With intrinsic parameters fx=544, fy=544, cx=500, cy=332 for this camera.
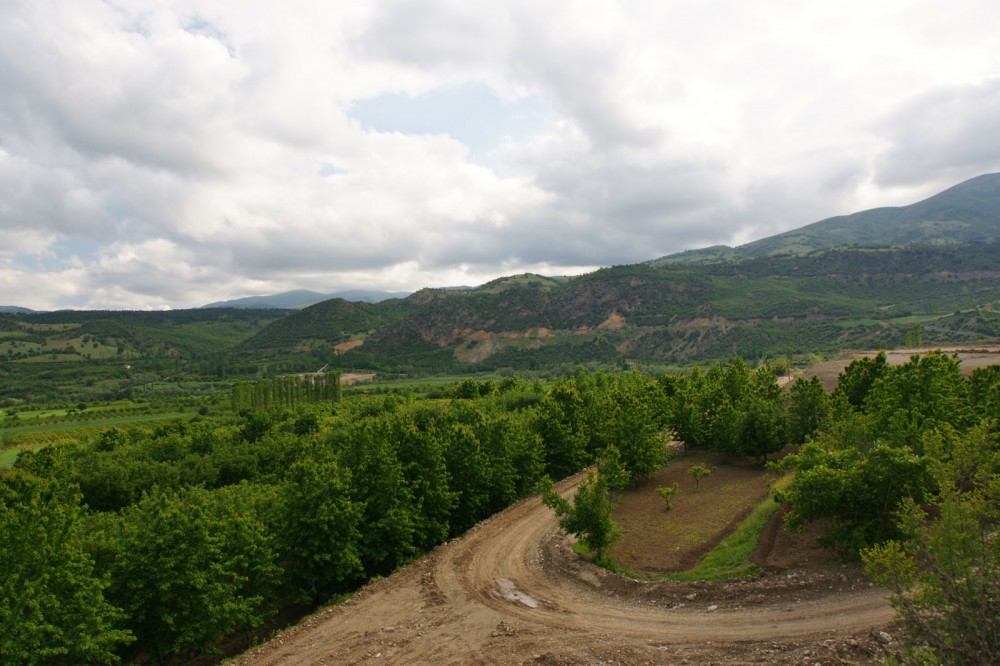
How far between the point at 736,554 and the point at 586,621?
10.2 meters

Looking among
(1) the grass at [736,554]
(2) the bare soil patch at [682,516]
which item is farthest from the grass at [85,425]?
(1) the grass at [736,554]

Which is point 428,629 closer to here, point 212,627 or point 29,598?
point 212,627

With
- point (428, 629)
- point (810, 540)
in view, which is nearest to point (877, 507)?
point (810, 540)

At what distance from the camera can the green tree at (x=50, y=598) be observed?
20.5 meters

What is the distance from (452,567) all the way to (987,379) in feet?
159

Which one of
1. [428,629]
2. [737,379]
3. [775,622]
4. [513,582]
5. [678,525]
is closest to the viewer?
[775,622]

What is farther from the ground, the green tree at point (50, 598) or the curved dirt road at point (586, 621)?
the green tree at point (50, 598)

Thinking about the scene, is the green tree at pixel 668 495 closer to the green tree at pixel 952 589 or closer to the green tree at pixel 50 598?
the green tree at pixel 952 589

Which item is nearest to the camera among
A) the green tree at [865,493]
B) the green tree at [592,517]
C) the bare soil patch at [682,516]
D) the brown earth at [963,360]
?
the green tree at [865,493]

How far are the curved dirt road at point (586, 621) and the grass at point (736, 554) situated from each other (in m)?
1.57

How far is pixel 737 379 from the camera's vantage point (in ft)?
225

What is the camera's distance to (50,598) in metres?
21.6

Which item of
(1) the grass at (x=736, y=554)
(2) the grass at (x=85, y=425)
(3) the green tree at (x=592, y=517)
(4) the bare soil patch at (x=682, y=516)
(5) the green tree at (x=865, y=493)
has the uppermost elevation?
(5) the green tree at (x=865, y=493)

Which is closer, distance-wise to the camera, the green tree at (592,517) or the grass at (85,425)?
the green tree at (592,517)
